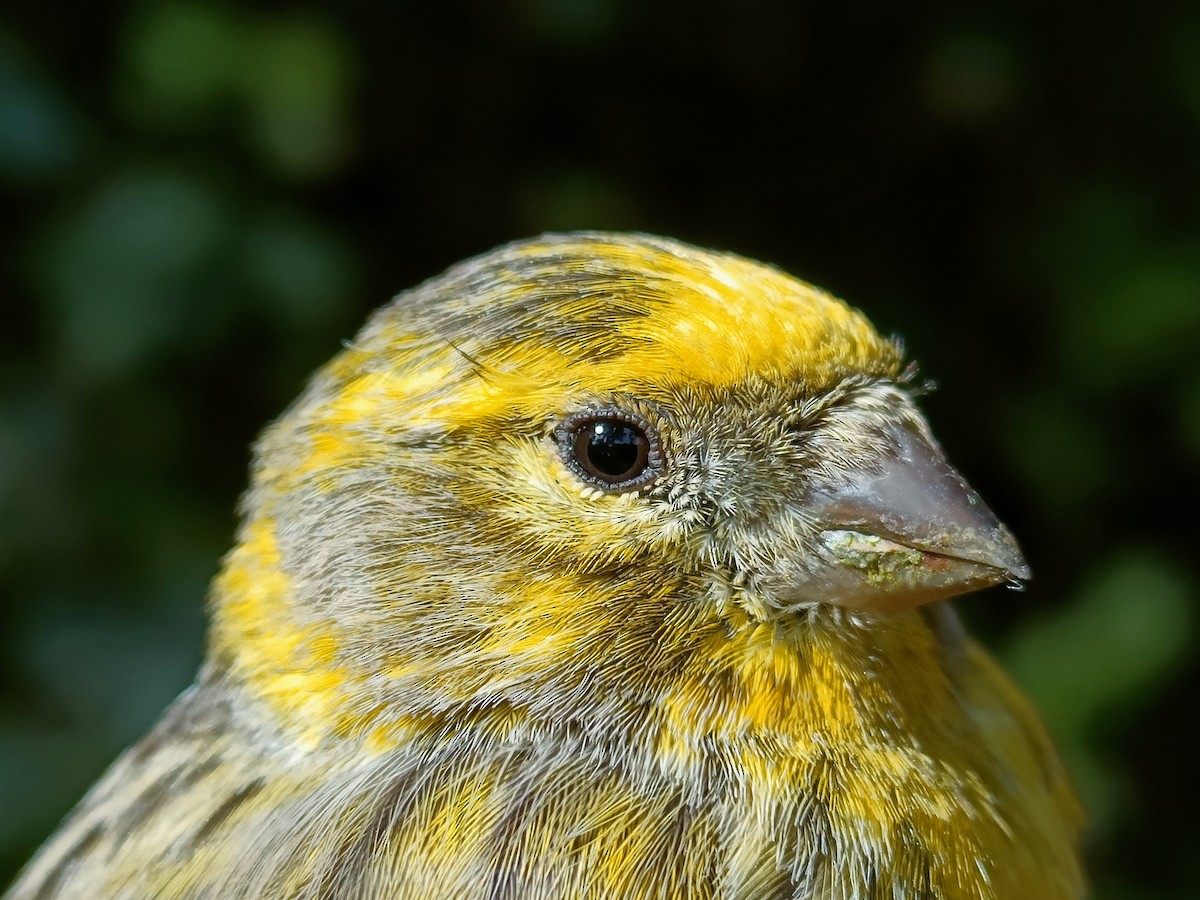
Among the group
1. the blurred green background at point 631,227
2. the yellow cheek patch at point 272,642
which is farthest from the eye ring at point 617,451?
the blurred green background at point 631,227

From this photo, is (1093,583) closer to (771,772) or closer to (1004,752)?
(1004,752)

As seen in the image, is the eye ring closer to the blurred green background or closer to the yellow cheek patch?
the yellow cheek patch

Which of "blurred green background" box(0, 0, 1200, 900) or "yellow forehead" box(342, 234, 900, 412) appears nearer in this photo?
"yellow forehead" box(342, 234, 900, 412)

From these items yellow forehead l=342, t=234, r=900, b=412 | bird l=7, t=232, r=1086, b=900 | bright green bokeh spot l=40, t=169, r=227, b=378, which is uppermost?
bright green bokeh spot l=40, t=169, r=227, b=378

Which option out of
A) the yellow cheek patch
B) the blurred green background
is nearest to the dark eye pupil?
the yellow cheek patch

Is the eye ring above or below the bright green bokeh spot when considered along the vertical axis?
below

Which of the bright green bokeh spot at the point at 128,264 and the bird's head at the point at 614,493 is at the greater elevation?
the bright green bokeh spot at the point at 128,264

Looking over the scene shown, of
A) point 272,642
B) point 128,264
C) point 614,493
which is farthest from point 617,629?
point 128,264

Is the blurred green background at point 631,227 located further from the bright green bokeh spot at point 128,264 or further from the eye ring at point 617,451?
the eye ring at point 617,451

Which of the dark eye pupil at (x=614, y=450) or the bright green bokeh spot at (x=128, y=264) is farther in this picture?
the bright green bokeh spot at (x=128, y=264)
